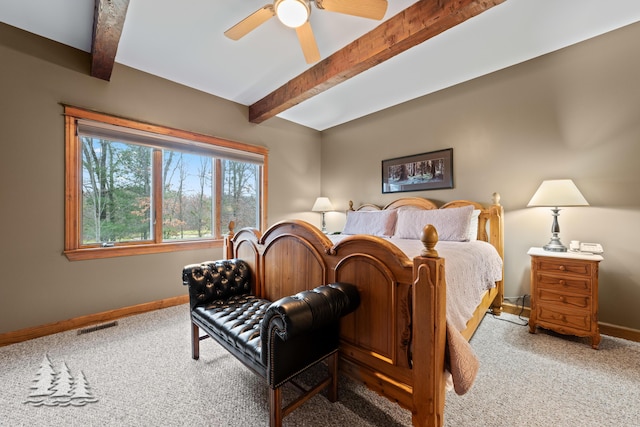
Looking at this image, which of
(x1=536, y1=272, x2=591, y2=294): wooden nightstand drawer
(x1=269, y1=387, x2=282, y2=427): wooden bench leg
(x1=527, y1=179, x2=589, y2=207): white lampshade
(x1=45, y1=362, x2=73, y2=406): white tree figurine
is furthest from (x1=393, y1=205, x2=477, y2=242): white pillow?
(x1=45, y1=362, x2=73, y2=406): white tree figurine

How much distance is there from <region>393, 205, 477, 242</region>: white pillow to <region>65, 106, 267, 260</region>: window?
7.79 ft

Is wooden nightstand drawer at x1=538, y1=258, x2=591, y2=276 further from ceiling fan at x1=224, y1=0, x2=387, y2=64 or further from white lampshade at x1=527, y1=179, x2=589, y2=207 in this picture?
ceiling fan at x1=224, y1=0, x2=387, y2=64

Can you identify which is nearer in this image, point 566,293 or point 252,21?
point 252,21

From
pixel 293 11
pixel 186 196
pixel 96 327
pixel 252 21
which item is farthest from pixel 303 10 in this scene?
pixel 96 327

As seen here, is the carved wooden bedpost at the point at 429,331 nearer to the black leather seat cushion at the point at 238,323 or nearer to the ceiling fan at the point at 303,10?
the black leather seat cushion at the point at 238,323

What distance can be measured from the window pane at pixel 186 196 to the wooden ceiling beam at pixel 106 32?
1006mm

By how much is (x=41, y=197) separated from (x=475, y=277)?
12.9 ft

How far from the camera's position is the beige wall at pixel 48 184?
7.69 feet

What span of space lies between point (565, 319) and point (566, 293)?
0.75 feet

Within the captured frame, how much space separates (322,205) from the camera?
185 inches

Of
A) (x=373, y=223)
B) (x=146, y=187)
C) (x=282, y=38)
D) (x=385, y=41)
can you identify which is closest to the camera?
(x=385, y=41)

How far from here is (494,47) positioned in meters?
2.56

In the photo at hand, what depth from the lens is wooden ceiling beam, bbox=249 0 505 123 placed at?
1.82m

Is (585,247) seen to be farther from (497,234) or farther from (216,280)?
(216,280)
